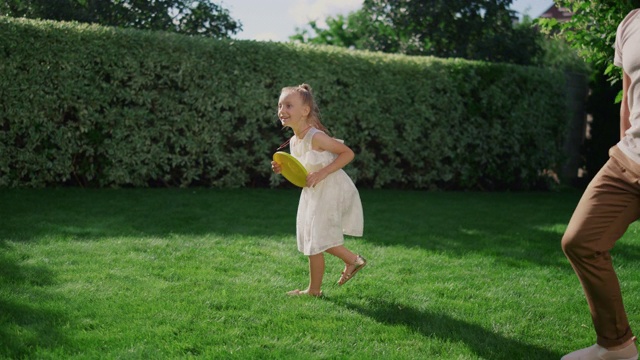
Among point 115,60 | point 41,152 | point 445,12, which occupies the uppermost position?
point 445,12

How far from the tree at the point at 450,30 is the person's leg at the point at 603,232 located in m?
15.9

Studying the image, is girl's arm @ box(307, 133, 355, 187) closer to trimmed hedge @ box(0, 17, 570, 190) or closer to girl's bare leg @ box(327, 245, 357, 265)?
girl's bare leg @ box(327, 245, 357, 265)

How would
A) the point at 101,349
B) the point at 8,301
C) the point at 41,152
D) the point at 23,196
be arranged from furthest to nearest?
the point at 41,152, the point at 23,196, the point at 8,301, the point at 101,349

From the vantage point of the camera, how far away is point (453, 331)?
3885mm

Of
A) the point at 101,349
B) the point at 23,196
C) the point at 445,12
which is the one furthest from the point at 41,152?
the point at 445,12

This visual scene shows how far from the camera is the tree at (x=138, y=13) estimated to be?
12.3 m

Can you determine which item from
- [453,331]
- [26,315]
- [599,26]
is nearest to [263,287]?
[453,331]

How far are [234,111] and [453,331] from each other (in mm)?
6760

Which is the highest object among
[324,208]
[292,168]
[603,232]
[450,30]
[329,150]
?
[450,30]

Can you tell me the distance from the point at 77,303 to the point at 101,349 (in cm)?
83

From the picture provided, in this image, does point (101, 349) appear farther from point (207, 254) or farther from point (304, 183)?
point (207, 254)

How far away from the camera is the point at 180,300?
4.27m

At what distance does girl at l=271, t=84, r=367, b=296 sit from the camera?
450cm

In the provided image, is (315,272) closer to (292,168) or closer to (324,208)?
(324,208)
